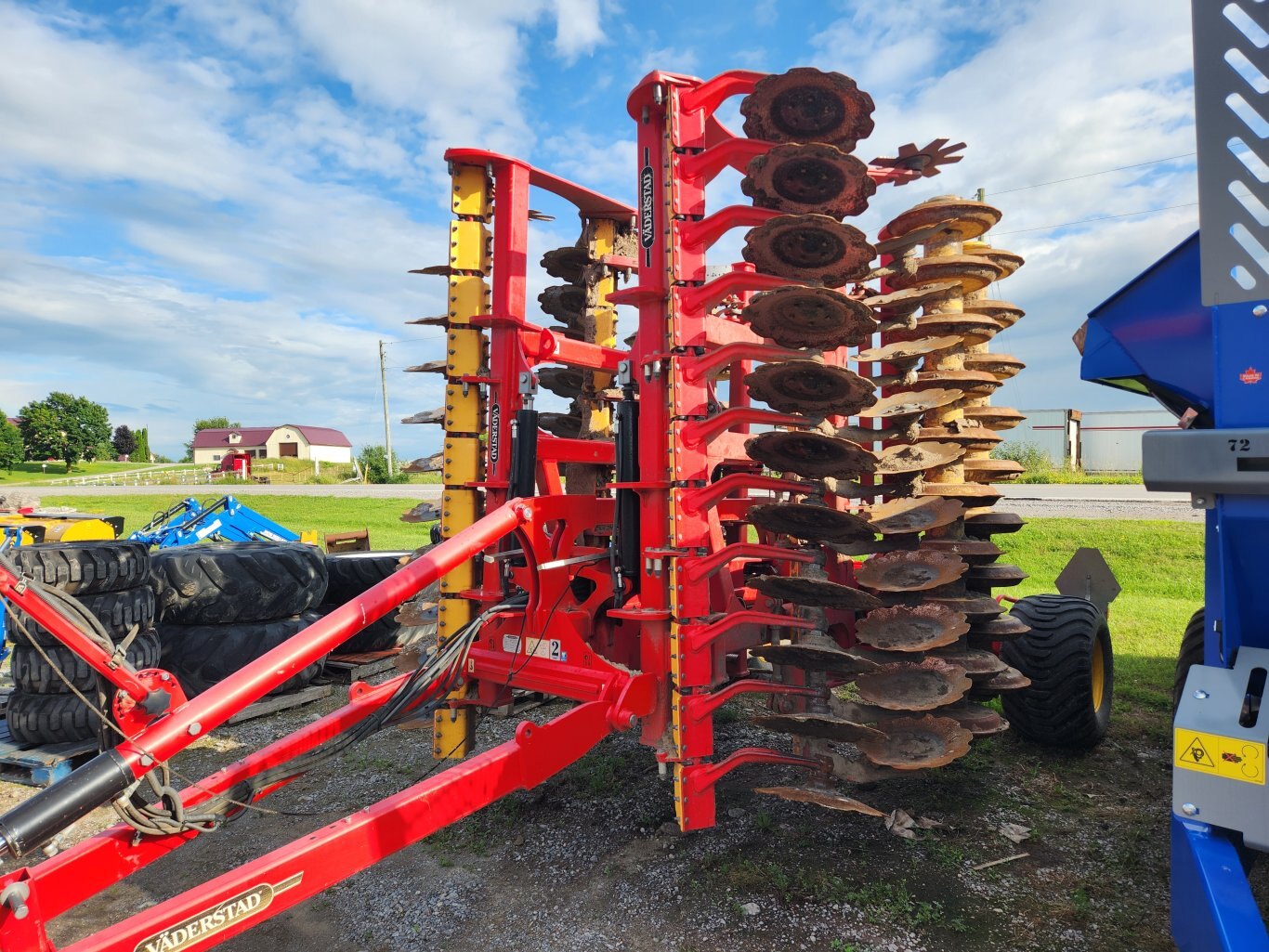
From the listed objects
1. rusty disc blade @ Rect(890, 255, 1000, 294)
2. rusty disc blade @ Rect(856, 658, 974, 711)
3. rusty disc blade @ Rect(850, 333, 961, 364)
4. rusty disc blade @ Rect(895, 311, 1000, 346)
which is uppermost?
rusty disc blade @ Rect(890, 255, 1000, 294)

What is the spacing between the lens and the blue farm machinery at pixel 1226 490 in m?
2.21

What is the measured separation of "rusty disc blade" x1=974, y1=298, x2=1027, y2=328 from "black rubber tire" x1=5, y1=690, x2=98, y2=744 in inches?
232

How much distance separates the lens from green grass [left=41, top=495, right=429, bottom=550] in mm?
20406

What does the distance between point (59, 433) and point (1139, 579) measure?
7737 cm

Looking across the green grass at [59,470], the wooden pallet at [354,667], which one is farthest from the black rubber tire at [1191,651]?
the green grass at [59,470]

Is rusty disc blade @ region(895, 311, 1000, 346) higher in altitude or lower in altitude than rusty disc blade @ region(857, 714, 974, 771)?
higher

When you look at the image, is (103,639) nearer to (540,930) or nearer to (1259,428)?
(540,930)

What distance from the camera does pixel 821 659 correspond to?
3.67 m

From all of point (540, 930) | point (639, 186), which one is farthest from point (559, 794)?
point (639, 186)

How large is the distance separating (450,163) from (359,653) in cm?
488

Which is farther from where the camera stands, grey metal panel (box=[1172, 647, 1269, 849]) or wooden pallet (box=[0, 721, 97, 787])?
wooden pallet (box=[0, 721, 97, 787])

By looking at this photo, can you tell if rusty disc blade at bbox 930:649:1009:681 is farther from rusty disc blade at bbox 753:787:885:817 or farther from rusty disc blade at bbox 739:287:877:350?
rusty disc blade at bbox 739:287:877:350

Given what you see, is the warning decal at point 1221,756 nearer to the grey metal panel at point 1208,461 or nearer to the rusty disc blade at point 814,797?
the grey metal panel at point 1208,461

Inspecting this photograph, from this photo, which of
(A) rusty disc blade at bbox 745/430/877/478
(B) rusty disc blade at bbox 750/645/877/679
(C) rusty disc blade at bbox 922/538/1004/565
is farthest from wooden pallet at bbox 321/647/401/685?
(C) rusty disc blade at bbox 922/538/1004/565
